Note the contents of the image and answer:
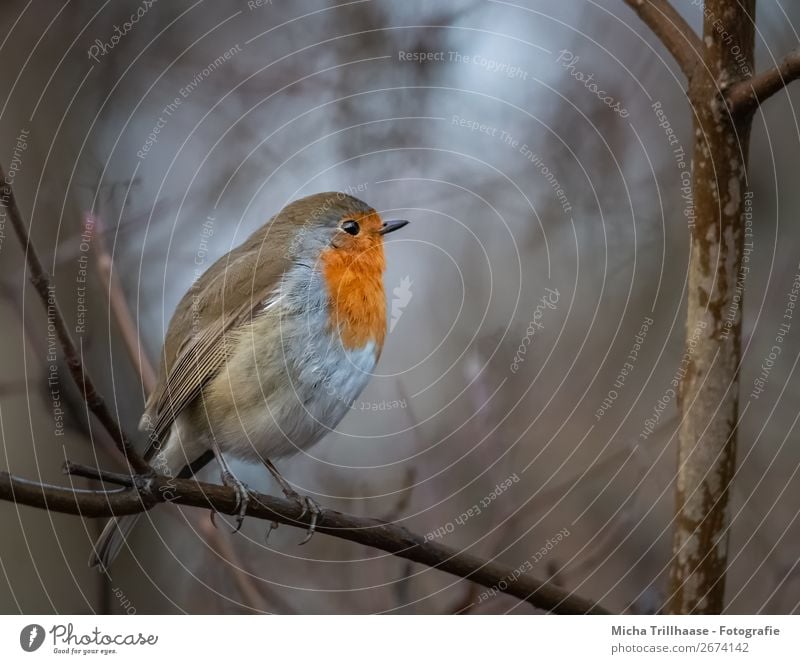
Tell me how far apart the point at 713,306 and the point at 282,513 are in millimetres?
667

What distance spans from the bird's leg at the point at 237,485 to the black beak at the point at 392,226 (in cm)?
42

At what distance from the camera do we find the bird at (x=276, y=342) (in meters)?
1.40

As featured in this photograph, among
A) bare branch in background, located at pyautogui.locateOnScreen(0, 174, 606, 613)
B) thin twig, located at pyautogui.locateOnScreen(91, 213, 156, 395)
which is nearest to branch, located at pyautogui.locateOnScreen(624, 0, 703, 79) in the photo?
bare branch in background, located at pyautogui.locateOnScreen(0, 174, 606, 613)

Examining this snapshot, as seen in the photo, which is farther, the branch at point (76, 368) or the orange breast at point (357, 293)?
the orange breast at point (357, 293)

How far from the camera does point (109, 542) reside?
4.60 feet

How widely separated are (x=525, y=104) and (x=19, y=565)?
1.05 meters

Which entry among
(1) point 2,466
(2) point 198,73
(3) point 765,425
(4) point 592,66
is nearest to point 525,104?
(4) point 592,66

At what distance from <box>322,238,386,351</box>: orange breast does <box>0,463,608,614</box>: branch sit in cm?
27

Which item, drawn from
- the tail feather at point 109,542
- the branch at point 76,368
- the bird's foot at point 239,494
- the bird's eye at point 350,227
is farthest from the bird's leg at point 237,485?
the bird's eye at point 350,227

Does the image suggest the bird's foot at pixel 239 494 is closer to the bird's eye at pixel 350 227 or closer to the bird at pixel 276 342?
the bird at pixel 276 342

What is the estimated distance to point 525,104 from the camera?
144cm

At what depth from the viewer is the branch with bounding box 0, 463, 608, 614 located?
102cm

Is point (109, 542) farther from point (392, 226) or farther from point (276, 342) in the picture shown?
point (392, 226)
